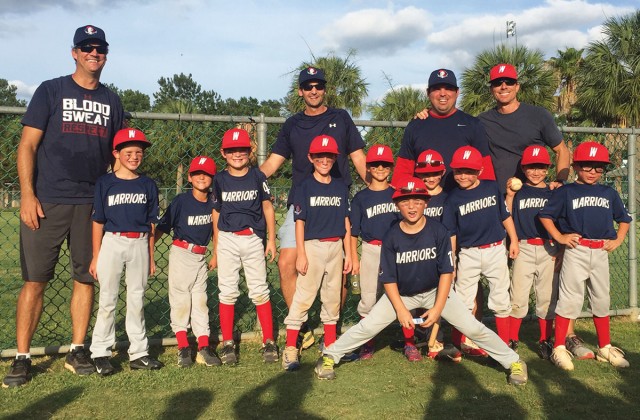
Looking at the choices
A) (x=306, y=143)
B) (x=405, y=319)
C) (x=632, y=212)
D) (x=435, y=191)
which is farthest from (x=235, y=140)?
(x=632, y=212)

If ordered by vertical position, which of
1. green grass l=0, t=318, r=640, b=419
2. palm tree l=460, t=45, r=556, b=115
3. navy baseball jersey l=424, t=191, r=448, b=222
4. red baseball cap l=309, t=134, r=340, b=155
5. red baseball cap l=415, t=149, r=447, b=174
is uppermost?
palm tree l=460, t=45, r=556, b=115

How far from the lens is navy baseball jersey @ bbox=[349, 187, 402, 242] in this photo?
4594 millimetres

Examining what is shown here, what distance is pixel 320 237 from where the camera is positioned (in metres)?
4.55

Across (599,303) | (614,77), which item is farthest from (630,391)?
(614,77)

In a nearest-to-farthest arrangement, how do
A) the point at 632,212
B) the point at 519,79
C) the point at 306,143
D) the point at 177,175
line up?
the point at 306,143, the point at 177,175, the point at 632,212, the point at 519,79

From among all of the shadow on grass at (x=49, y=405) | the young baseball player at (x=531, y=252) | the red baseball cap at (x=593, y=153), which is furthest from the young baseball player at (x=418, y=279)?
the shadow on grass at (x=49, y=405)

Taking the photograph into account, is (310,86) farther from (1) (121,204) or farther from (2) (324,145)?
(1) (121,204)

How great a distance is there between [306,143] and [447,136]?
1181mm

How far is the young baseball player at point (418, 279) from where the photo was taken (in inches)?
160

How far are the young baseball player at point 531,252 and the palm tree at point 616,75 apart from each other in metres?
16.1

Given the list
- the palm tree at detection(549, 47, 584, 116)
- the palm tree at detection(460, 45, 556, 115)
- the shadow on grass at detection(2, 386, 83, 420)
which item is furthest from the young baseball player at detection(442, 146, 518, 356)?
the palm tree at detection(549, 47, 584, 116)

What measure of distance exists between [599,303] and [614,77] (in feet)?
54.9

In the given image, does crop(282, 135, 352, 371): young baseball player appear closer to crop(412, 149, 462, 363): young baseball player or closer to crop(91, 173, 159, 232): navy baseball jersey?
crop(412, 149, 462, 363): young baseball player

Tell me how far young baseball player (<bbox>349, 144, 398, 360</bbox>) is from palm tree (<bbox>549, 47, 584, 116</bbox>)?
807 inches
